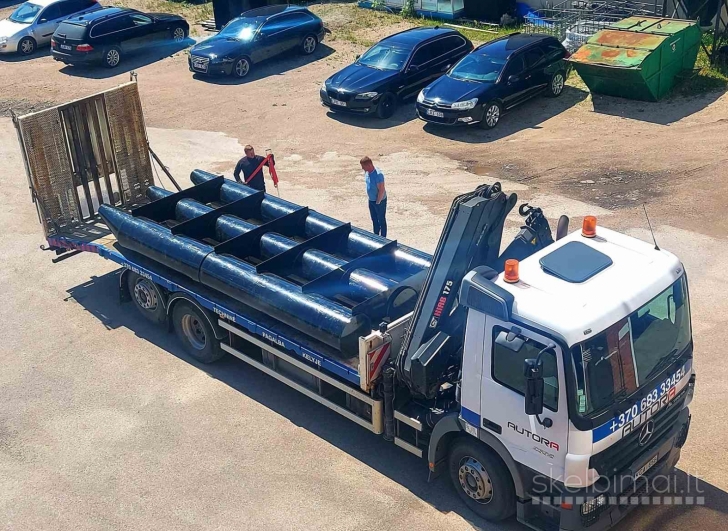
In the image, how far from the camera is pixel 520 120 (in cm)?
1694

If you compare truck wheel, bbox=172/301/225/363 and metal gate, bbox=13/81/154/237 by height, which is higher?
metal gate, bbox=13/81/154/237

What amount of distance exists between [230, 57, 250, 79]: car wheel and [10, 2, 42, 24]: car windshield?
743cm

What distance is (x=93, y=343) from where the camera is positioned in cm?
1055

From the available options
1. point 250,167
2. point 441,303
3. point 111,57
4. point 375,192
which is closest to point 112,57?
point 111,57

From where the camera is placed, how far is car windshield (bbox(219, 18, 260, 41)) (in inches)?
816

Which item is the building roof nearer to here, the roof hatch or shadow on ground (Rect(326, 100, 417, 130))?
the roof hatch

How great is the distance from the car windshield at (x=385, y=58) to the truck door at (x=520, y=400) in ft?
39.6

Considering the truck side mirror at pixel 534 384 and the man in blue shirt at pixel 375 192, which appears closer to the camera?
the truck side mirror at pixel 534 384

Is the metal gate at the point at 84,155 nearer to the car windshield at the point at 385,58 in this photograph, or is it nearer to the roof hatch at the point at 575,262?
the roof hatch at the point at 575,262

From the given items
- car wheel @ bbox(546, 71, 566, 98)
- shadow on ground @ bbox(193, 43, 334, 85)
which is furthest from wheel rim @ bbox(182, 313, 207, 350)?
shadow on ground @ bbox(193, 43, 334, 85)

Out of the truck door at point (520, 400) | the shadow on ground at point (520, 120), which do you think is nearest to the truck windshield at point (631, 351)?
the truck door at point (520, 400)

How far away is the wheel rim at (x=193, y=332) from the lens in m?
9.95

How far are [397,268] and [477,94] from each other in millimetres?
8000

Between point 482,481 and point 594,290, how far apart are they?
1946 millimetres
